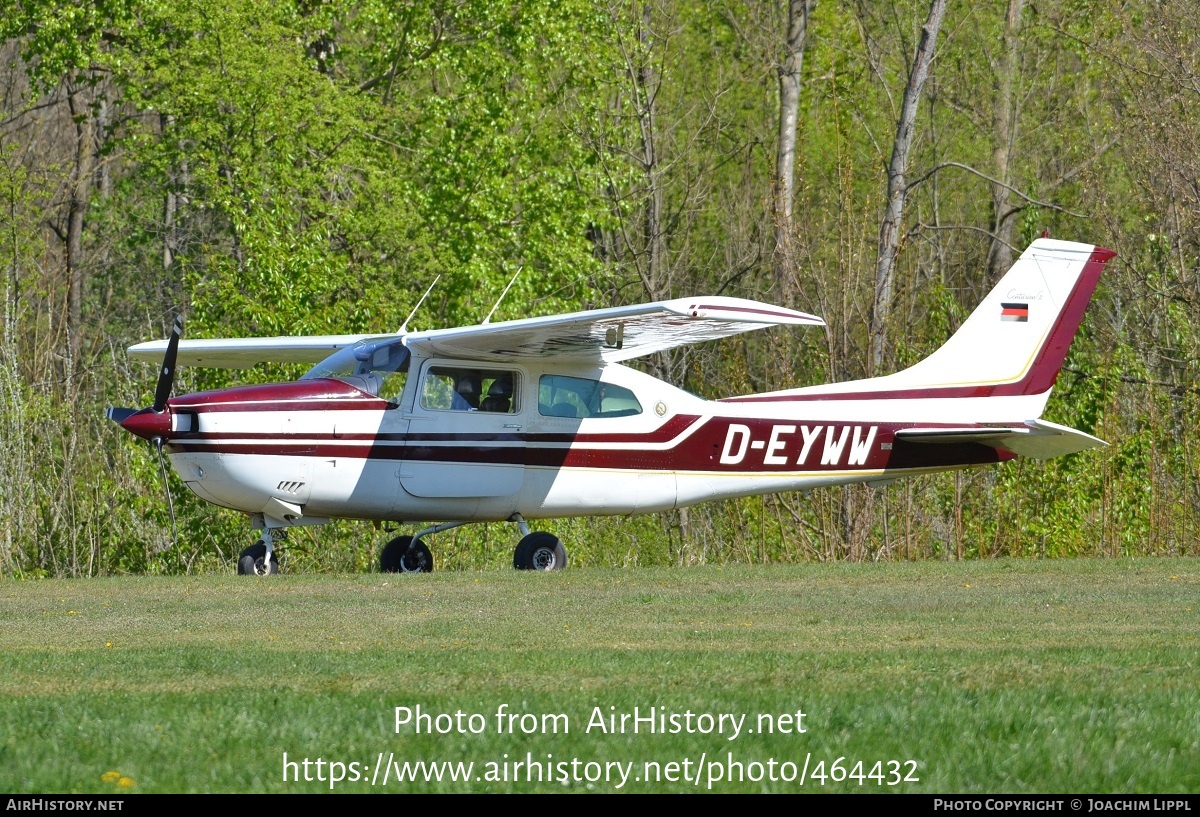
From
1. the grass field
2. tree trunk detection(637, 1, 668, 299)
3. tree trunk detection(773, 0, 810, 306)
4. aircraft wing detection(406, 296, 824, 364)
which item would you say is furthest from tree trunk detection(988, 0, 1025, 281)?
the grass field

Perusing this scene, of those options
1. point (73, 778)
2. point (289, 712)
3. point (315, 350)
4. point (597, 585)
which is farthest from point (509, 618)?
point (315, 350)

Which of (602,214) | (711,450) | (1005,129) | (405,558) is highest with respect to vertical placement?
(1005,129)

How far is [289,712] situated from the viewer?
6.17 m

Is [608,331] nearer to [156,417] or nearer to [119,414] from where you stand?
[156,417]

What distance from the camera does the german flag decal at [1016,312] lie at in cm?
1584

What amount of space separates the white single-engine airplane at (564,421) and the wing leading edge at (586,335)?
0.03 metres

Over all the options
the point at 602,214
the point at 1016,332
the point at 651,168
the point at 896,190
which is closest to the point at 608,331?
the point at 1016,332

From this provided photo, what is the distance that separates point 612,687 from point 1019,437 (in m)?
9.39

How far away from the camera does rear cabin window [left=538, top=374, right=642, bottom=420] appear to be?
14.6 metres

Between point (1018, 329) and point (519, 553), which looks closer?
point (519, 553)

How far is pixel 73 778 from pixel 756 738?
2.38 metres

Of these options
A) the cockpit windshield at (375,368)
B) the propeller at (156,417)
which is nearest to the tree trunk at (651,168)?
the cockpit windshield at (375,368)

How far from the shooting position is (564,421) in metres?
14.6

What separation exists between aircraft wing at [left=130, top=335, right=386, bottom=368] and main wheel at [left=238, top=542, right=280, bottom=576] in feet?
7.51
